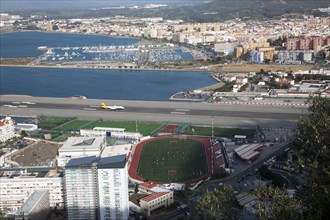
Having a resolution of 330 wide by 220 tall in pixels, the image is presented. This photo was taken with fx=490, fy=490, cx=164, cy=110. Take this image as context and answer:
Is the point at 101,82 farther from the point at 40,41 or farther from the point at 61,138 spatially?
the point at 40,41

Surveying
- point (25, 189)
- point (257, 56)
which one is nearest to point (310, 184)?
point (25, 189)

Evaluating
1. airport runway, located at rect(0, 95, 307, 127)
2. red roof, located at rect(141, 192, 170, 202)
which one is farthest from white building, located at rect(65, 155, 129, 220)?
airport runway, located at rect(0, 95, 307, 127)

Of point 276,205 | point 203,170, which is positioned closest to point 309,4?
point 203,170

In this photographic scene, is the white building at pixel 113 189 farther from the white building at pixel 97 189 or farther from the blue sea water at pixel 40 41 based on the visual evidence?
the blue sea water at pixel 40 41

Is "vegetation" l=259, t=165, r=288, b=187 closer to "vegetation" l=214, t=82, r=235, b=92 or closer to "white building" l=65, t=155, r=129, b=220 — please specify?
"white building" l=65, t=155, r=129, b=220

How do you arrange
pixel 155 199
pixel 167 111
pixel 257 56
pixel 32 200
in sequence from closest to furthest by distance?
pixel 32 200
pixel 155 199
pixel 167 111
pixel 257 56

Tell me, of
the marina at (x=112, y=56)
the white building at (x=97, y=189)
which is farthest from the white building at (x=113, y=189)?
the marina at (x=112, y=56)
